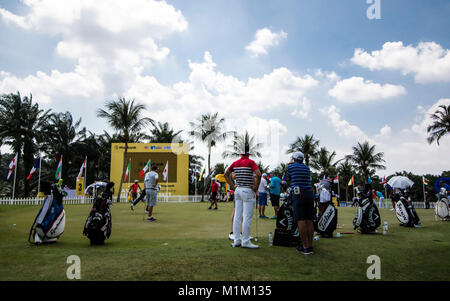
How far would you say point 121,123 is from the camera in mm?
29641

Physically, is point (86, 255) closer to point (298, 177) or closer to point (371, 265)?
point (298, 177)

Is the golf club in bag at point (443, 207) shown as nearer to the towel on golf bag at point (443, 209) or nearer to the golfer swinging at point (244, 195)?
the towel on golf bag at point (443, 209)

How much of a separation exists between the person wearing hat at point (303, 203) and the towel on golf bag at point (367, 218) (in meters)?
3.33

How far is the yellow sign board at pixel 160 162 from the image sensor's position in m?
36.3

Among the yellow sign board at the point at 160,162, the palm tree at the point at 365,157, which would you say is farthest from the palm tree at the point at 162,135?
the palm tree at the point at 365,157

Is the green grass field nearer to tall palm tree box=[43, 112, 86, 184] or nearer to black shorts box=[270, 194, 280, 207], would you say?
black shorts box=[270, 194, 280, 207]

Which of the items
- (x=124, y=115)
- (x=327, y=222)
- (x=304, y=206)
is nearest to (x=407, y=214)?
(x=327, y=222)

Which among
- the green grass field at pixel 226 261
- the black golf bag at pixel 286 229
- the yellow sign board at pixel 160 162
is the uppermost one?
the yellow sign board at pixel 160 162

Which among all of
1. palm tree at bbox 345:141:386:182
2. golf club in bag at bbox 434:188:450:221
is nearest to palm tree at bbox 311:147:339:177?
palm tree at bbox 345:141:386:182

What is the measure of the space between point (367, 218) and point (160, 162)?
30930 mm

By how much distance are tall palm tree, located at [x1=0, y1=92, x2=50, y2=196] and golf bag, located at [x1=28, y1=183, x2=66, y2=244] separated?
30.1 metres

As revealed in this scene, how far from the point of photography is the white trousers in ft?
17.7
